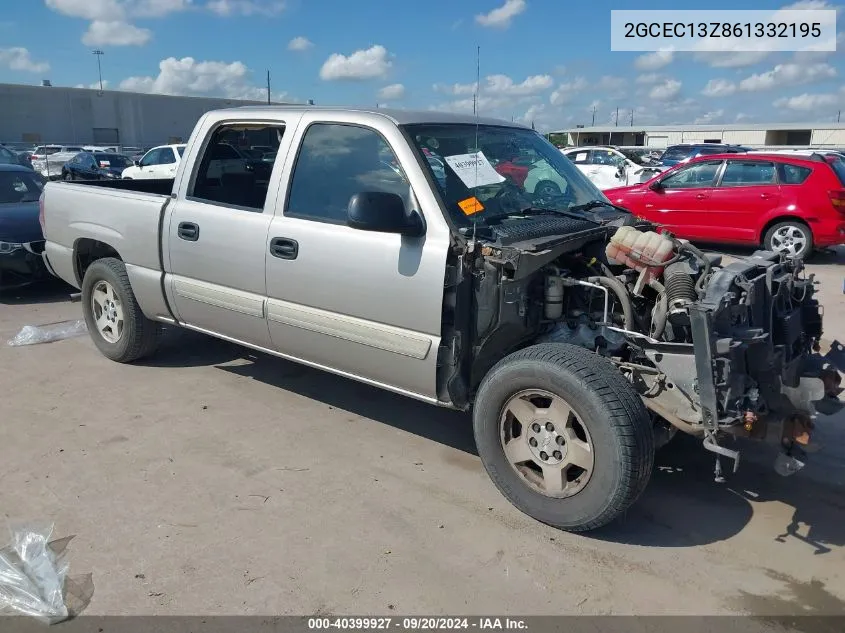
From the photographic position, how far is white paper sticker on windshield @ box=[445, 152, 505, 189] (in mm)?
3918

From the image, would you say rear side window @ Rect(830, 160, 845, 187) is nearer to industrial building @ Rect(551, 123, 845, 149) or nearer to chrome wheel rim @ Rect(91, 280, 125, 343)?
chrome wheel rim @ Rect(91, 280, 125, 343)

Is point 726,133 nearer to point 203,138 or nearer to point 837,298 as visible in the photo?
point 837,298

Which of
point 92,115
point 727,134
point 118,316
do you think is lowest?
point 118,316

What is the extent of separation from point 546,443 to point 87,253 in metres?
4.44

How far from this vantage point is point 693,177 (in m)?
11.6

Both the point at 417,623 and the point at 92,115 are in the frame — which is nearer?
the point at 417,623

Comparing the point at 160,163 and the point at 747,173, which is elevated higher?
the point at 160,163

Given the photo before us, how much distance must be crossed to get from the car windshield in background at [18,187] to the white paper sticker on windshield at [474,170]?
7.41m

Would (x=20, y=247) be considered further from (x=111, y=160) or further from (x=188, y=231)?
(x=111, y=160)

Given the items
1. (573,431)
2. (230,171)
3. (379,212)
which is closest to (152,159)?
(230,171)

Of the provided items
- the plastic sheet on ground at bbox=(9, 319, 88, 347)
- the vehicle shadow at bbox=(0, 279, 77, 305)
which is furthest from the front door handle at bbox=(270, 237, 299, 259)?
the vehicle shadow at bbox=(0, 279, 77, 305)

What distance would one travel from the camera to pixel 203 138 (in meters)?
4.93

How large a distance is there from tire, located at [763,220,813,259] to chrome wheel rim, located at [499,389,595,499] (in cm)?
864

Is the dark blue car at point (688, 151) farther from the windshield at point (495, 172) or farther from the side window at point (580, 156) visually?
the windshield at point (495, 172)
